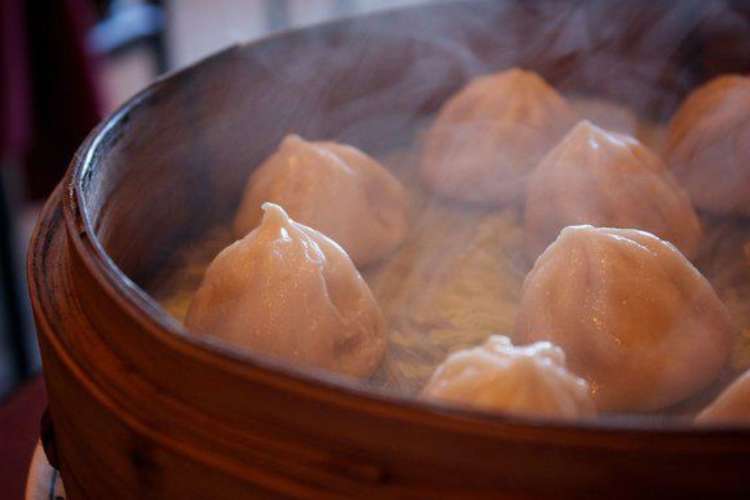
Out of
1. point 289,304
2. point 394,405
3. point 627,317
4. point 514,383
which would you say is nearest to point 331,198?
point 289,304

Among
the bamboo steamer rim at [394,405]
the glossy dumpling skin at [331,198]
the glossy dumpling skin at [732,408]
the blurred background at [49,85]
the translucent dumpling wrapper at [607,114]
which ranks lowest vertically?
the blurred background at [49,85]

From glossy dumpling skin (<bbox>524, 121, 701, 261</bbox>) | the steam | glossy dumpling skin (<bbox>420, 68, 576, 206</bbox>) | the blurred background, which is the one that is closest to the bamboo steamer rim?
the steam

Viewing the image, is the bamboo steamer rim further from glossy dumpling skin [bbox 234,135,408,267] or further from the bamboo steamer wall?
glossy dumpling skin [bbox 234,135,408,267]

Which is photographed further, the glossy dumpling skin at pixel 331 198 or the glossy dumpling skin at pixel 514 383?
the glossy dumpling skin at pixel 331 198

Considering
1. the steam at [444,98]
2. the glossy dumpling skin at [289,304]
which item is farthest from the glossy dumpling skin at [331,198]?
the glossy dumpling skin at [289,304]

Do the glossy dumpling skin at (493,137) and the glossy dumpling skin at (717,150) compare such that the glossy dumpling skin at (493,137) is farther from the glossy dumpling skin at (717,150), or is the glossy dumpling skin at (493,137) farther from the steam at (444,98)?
the glossy dumpling skin at (717,150)

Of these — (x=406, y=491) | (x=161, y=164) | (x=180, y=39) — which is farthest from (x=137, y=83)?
(x=406, y=491)

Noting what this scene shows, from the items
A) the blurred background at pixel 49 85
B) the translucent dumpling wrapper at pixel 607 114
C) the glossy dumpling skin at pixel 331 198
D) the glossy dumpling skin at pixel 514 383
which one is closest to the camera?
the glossy dumpling skin at pixel 514 383
